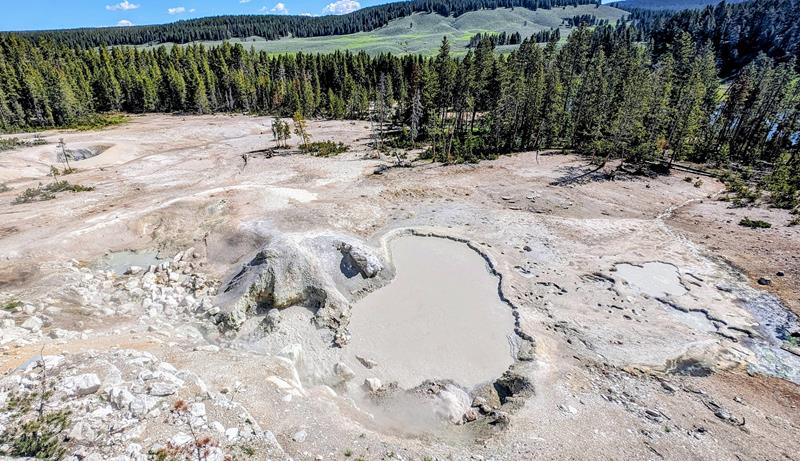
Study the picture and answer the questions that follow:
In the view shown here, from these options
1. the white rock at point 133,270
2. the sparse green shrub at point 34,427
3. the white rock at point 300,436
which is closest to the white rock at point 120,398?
the sparse green shrub at point 34,427

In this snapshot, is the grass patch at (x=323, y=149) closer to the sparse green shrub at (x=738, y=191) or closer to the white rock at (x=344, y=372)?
the white rock at (x=344, y=372)

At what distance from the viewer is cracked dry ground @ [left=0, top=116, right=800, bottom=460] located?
13.3 meters

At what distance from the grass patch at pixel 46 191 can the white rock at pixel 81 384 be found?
3604 cm

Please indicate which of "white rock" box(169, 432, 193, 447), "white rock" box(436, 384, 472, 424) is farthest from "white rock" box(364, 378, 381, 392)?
"white rock" box(169, 432, 193, 447)

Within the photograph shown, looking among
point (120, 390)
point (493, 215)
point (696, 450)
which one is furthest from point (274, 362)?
point (493, 215)

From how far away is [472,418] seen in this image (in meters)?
15.4

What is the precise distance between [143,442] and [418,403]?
9911 mm

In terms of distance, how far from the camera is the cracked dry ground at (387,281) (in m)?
13.3

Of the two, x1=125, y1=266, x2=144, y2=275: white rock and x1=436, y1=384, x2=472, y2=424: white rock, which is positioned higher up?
x1=125, y1=266, x2=144, y2=275: white rock

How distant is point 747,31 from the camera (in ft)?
370

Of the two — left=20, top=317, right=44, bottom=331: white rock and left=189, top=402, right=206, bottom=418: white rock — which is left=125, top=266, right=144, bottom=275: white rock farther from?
left=189, top=402, right=206, bottom=418: white rock

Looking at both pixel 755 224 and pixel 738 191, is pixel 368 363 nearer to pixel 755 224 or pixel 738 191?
pixel 755 224

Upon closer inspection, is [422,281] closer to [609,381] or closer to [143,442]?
[609,381]

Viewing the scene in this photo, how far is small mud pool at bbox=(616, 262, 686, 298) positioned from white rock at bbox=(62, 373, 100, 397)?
93.6ft
